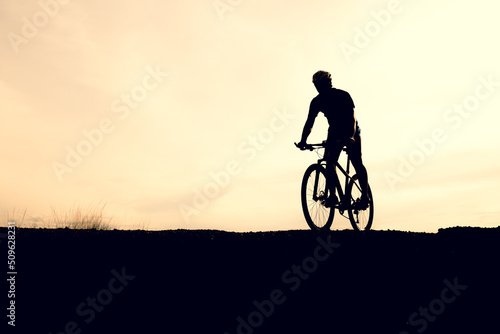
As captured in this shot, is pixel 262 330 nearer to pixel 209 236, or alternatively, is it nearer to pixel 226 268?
pixel 226 268

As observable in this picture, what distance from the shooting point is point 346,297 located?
5.23 meters

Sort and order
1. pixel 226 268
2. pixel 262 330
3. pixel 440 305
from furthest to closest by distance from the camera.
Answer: pixel 440 305
pixel 226 268
pixel 262 330

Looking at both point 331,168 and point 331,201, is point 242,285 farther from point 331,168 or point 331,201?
point 331,168

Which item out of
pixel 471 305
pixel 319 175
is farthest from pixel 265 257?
pixel 319 175

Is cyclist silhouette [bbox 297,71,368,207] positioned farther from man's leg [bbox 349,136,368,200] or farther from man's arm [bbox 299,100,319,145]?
man's leg [bbox 349,136,368,200]

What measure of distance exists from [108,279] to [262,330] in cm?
142

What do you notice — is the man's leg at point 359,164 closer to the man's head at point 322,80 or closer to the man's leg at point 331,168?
the man's leg at point 331,168

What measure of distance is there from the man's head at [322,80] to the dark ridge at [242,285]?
8.71ft

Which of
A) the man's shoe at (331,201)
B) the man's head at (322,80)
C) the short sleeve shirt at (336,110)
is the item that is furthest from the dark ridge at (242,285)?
the man's head at (322,80)

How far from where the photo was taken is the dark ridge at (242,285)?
476 centimetres

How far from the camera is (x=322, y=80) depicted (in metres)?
7.80

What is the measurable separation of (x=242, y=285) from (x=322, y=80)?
3.74m

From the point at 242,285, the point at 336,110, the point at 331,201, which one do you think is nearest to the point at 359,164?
the point at 331,201

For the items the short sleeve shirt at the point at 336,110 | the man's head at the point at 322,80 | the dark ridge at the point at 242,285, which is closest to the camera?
the dark ridge at the point at 242,285
